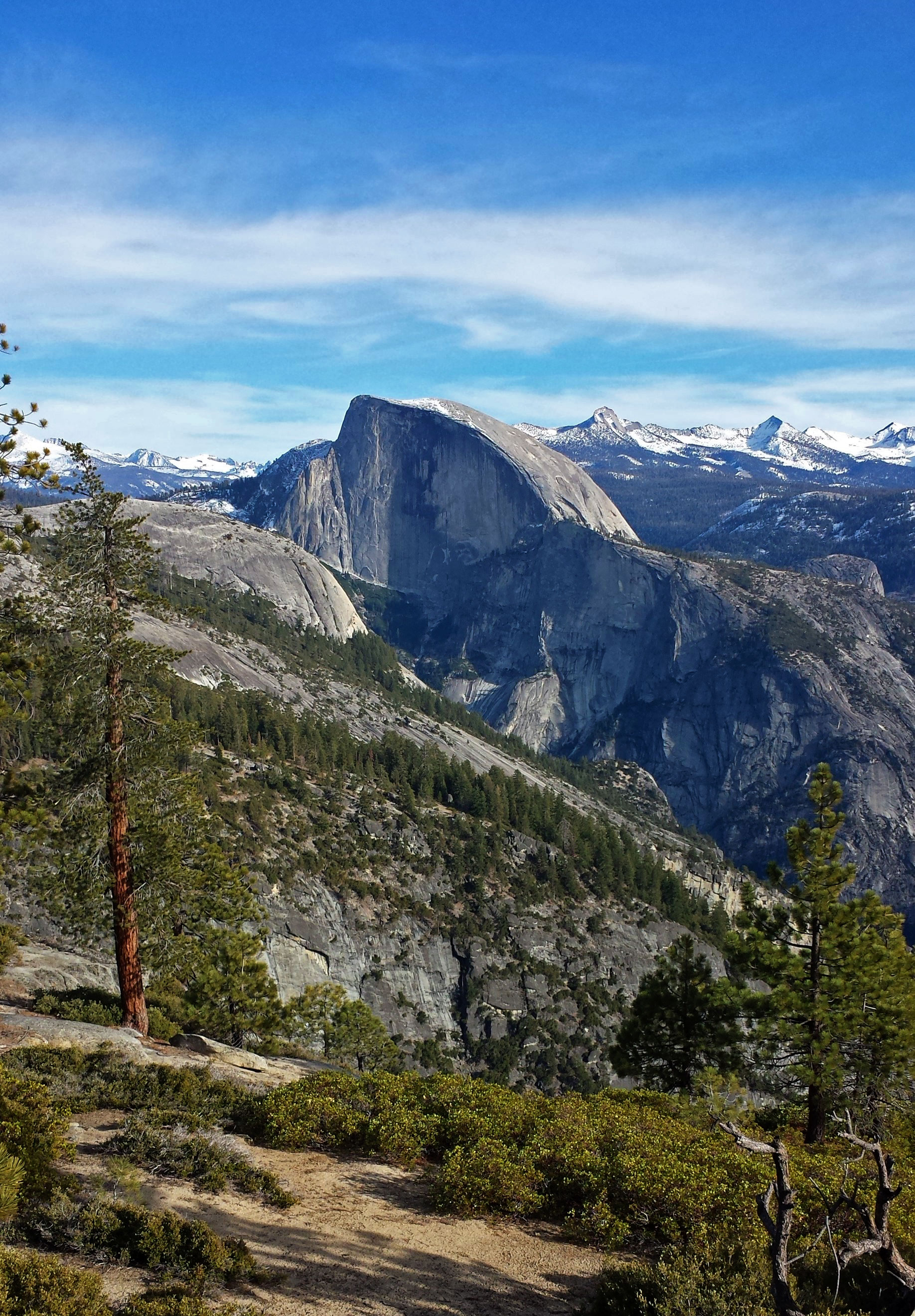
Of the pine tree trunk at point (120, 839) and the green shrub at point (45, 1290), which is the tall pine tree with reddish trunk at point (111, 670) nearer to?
the pine tree trunk at point (120, 839)

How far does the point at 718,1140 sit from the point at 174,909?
14.2 metres

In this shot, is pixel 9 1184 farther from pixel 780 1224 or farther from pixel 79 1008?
pixel 79 1008

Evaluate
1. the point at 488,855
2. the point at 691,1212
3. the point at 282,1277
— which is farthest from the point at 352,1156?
the point at 488,855

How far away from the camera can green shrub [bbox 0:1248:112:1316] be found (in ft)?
28.6

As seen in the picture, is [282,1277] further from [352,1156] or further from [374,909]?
[374,909]

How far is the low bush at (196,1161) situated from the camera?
543 inches

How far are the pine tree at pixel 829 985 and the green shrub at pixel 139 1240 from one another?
1420 cm

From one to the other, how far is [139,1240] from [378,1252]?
11.5 feet

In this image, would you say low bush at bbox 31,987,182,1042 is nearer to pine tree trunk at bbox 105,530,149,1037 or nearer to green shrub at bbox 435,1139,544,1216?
pine tree trunk at bbox 105,530,149,1037

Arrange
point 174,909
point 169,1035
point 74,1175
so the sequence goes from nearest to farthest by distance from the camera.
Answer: point 74,1175 < point 174,909 < point 169,1035

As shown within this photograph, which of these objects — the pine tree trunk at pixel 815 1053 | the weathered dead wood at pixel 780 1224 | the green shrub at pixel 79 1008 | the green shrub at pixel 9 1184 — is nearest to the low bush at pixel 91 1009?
the green shrub at pixel 79 1008

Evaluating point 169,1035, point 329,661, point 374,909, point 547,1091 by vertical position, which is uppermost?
point 329,661

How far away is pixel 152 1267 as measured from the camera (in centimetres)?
1098

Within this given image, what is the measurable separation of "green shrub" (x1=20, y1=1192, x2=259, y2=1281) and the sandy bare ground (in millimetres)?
328
